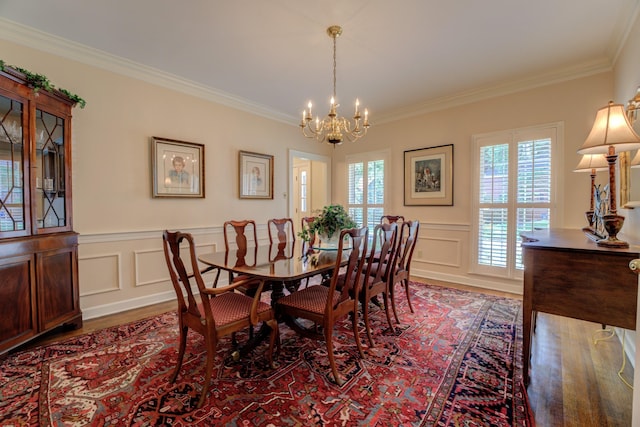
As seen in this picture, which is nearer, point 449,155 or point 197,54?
point 197,54

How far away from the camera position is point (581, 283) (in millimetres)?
1500

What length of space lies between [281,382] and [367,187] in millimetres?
3813

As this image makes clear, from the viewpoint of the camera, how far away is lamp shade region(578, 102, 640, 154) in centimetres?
152

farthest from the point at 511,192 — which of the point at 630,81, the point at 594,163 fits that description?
the point at 630,81

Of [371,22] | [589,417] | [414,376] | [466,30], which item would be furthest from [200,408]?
[466,30]

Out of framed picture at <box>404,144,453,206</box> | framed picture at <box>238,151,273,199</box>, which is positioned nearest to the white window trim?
framed picture at <box>404,144,453,206</box>

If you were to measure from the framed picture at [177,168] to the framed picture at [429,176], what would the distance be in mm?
3161

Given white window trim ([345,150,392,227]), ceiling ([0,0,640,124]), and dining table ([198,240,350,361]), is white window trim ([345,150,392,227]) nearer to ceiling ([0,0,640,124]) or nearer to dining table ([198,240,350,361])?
ceiling ([0,0,640,124])

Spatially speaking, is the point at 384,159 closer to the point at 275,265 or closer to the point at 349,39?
the point at 349,39

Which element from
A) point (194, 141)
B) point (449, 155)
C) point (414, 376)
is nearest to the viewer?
point (414, 376)

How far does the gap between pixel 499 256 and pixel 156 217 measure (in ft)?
14.6

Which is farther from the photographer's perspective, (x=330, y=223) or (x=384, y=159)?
(x=384, y=159)

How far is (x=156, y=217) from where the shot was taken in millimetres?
3348

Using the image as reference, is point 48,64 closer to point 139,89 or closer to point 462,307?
point 139,89
